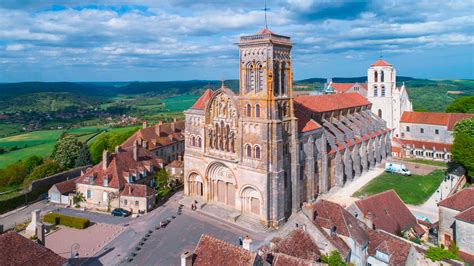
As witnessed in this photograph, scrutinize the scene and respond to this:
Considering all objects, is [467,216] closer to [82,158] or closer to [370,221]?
[370,221]

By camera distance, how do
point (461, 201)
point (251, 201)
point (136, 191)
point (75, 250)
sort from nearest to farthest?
1. point (461, 201)
2. point (75, 250)
3. point (251, 201)
4. point (136, 191)

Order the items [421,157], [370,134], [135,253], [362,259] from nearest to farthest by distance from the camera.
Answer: [362,259]
[135,253]
[370,134]
[421,157]

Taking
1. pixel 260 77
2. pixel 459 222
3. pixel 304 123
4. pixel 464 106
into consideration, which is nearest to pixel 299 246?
pixel 459 222

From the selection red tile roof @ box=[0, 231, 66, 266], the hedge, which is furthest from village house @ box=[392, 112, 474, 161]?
red tile roof @ box=[0, 231, 66, 266]

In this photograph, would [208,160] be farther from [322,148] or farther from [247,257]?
[247,257]

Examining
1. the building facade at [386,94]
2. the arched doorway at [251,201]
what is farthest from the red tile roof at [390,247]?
the building facade at [386,94]

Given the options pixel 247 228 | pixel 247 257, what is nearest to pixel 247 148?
pixel 247 228

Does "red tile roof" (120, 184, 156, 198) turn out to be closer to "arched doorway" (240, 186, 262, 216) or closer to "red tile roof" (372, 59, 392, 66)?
"arched doorway" (240, 186, 262, 216)

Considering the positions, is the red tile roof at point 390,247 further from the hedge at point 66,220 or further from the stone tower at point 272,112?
the hedge at point 66,220
